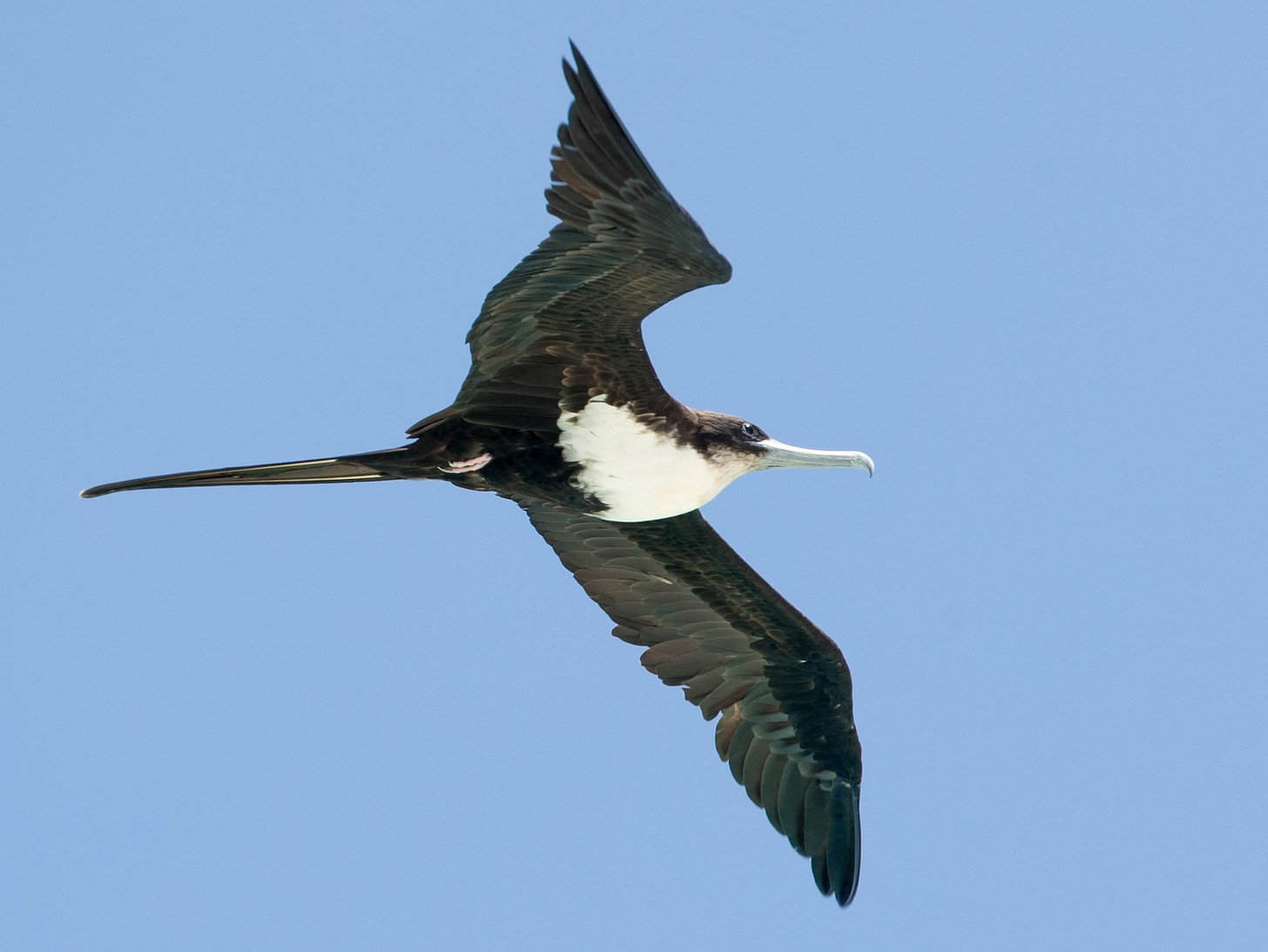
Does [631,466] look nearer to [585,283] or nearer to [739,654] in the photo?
[585,283]

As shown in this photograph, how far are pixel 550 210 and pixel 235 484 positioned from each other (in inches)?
70.2

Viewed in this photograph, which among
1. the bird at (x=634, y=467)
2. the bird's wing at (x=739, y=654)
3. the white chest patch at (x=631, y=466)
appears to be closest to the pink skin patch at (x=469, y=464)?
the bird at (x=634, y=467)

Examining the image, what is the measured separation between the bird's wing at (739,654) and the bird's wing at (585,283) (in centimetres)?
103

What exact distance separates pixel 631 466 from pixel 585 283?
2.89ft

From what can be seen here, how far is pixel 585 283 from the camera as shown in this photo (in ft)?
21.9

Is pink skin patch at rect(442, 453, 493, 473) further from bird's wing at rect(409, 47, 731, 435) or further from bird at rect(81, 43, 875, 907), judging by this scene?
bird's wing at rect(409, 47, 731, 435)

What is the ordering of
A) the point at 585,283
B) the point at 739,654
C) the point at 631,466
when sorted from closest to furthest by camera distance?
the point at 585,283, the point at 631,466, the point at 739,654

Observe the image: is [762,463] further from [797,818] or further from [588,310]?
[797,818]

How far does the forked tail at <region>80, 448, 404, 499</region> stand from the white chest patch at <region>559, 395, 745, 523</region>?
0.77 meters

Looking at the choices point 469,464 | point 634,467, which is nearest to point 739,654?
point 634,467

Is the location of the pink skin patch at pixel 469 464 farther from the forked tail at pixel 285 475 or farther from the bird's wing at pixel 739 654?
the bird's wing at pixel 739 654

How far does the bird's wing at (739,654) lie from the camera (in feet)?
26.4

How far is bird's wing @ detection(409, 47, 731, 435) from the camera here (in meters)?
6.27

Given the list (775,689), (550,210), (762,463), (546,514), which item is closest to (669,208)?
(550,210)
